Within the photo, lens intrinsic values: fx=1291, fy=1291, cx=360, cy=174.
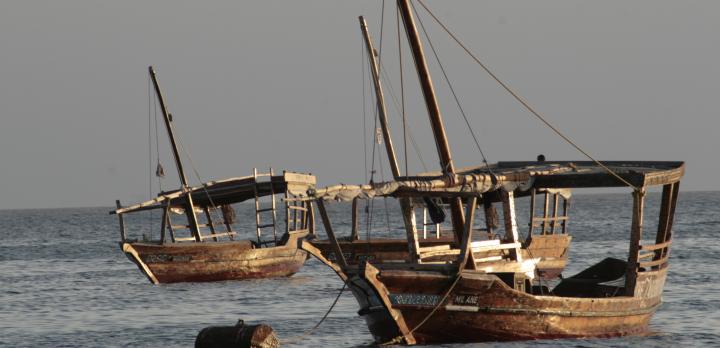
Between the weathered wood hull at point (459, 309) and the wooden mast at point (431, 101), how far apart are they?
2530 millimetres

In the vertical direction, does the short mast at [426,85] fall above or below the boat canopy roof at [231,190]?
above

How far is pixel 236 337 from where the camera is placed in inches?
846

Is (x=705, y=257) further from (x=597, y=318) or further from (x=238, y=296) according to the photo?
(x=597, y=318)

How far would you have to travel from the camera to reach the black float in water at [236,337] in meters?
21.4

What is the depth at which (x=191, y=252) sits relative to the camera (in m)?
41.8

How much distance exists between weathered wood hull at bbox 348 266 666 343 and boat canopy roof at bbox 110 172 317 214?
17577mm

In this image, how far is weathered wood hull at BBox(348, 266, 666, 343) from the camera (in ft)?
74.8

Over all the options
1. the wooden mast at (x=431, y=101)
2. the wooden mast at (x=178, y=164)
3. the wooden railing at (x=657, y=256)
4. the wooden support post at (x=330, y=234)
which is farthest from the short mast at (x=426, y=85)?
the wooden mast at (x=178, y=164)

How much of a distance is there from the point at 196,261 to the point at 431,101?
1797cm

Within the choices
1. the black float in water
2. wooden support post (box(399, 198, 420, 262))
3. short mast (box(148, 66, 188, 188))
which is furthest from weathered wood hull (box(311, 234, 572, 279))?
the black float in water

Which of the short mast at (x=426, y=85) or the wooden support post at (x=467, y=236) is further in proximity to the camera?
the short mast at (x=426, y=85)

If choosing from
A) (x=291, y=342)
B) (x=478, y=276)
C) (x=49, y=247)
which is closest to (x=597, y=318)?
(x=478, y=276)

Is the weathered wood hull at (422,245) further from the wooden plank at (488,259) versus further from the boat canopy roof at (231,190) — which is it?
the wooden plank at (488,259)

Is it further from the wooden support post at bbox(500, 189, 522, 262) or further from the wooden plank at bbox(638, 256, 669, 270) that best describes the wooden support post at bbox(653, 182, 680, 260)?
the wooden support post at bbox(500, 189, 522, 262)
